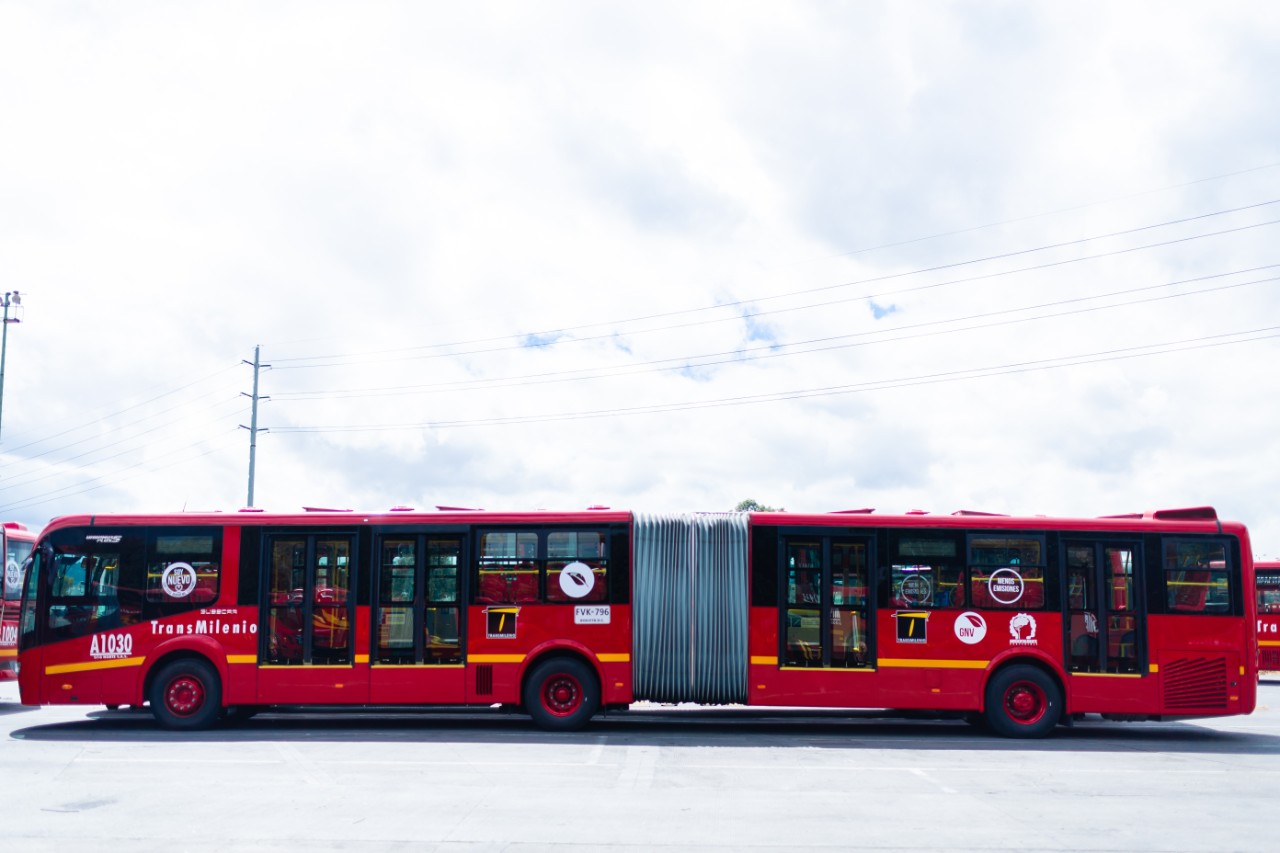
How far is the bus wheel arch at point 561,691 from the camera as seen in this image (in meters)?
15.6

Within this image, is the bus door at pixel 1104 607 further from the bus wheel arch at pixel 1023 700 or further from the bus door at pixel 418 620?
the bus door at pixel 418 620

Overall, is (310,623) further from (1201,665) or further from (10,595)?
(1201,665)

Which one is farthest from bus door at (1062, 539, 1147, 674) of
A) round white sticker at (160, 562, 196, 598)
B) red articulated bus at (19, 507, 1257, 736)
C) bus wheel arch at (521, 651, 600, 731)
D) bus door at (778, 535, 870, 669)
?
round white sticker at (160, 562, 196, 598)

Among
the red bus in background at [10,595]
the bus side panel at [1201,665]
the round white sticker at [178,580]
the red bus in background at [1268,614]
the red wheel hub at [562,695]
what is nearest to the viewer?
the bus side panel at [1201,665]

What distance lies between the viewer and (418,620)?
1567 cm

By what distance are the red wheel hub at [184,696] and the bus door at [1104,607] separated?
1206cm

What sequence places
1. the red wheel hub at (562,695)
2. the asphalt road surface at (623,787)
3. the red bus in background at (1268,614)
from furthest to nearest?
the red bus in background at (1268,614), the red wheel hub at (562,695), the asphalt road surface at (623,787)

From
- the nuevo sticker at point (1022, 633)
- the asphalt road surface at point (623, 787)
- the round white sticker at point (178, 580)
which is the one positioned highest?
the round white sticker at point (178, 580)

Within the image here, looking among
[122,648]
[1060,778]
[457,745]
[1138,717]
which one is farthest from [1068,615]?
[122,648]

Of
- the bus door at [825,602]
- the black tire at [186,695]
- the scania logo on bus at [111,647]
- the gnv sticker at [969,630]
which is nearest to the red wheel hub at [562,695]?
the bus door at [825,602]

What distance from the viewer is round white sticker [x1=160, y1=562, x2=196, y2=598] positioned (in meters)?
15.8

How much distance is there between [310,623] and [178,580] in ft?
6.56

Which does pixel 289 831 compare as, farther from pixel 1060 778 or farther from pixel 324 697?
pixel 1060 778

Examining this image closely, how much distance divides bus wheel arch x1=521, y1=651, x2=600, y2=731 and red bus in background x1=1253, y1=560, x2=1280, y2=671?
59.2ft
